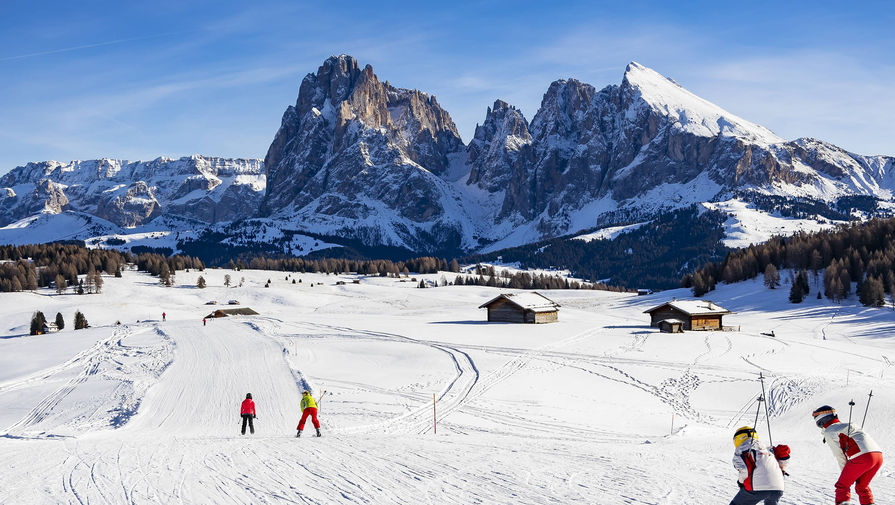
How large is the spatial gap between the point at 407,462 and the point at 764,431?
64.1ft

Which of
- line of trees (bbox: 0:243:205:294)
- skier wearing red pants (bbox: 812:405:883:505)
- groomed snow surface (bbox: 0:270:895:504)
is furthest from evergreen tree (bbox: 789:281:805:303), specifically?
line of trees (bbox: 0:243:205:294)

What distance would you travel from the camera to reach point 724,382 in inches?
1569

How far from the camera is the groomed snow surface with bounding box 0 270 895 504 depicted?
14.7 metres

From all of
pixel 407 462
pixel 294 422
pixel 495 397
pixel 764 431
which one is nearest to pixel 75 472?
pixel 407 462

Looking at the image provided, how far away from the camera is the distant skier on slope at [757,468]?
10.2 meters

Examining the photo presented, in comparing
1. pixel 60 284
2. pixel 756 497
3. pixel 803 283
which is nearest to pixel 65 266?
pixel 60 284

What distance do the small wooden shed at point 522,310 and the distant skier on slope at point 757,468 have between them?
67.9 metres

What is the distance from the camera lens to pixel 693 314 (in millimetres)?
72562

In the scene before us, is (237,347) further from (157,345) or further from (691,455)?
(691,455)

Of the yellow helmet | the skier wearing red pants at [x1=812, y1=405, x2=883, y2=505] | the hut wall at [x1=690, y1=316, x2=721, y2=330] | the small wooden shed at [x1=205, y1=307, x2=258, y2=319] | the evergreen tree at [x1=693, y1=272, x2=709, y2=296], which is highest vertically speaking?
the yellow helmet

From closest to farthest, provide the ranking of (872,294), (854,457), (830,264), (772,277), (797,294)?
(854,457) < (872,294) < (797,294) < (830,264) < (772,277)

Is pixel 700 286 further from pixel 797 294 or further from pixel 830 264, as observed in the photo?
pixel 797 294

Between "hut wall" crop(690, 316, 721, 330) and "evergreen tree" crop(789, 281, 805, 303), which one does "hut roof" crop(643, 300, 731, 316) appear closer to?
"hut wall" crop(690, 316, 721, 330)

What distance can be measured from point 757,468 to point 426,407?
21.6 m
